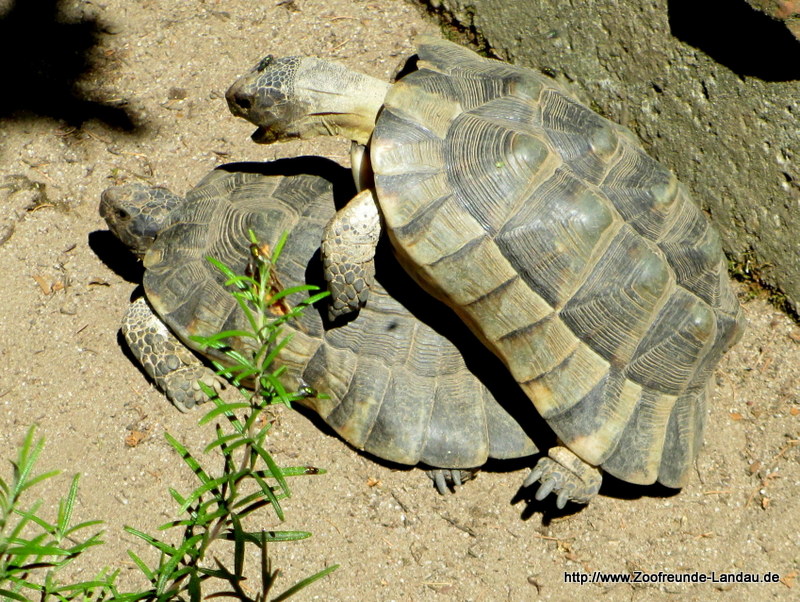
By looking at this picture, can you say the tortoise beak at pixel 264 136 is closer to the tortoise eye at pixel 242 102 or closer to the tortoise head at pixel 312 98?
the tortoise head at pixel 312 98

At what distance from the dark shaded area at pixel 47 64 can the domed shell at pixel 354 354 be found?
1.71 m

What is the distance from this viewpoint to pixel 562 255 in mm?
3637

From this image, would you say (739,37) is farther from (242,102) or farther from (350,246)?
(242,102)

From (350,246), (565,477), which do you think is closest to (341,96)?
(350,246)

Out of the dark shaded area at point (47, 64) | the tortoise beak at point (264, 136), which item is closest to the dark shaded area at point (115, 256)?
the dark shaded area at point (47, 64)

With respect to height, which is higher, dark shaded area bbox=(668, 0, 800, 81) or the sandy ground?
dark shaded area bbox=(668, 0, 800, 81)

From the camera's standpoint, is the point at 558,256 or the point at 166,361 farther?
the point at 166,361

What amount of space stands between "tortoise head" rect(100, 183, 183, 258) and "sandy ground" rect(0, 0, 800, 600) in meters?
0.37

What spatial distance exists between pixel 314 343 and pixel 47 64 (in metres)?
3.19

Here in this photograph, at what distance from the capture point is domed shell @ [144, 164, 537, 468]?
4.01m

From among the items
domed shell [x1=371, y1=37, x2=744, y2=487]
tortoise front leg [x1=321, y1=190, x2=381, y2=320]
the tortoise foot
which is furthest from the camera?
the tortoise foot

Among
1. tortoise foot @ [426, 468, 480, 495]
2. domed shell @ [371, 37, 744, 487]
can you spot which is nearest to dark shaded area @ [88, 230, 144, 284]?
domed shell @ [371, 37, 744, 487]

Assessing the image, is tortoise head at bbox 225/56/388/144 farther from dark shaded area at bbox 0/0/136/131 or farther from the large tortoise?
dark shaded area at bbox 0/0/136/131

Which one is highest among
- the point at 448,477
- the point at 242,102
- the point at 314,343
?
the point at 242,102
